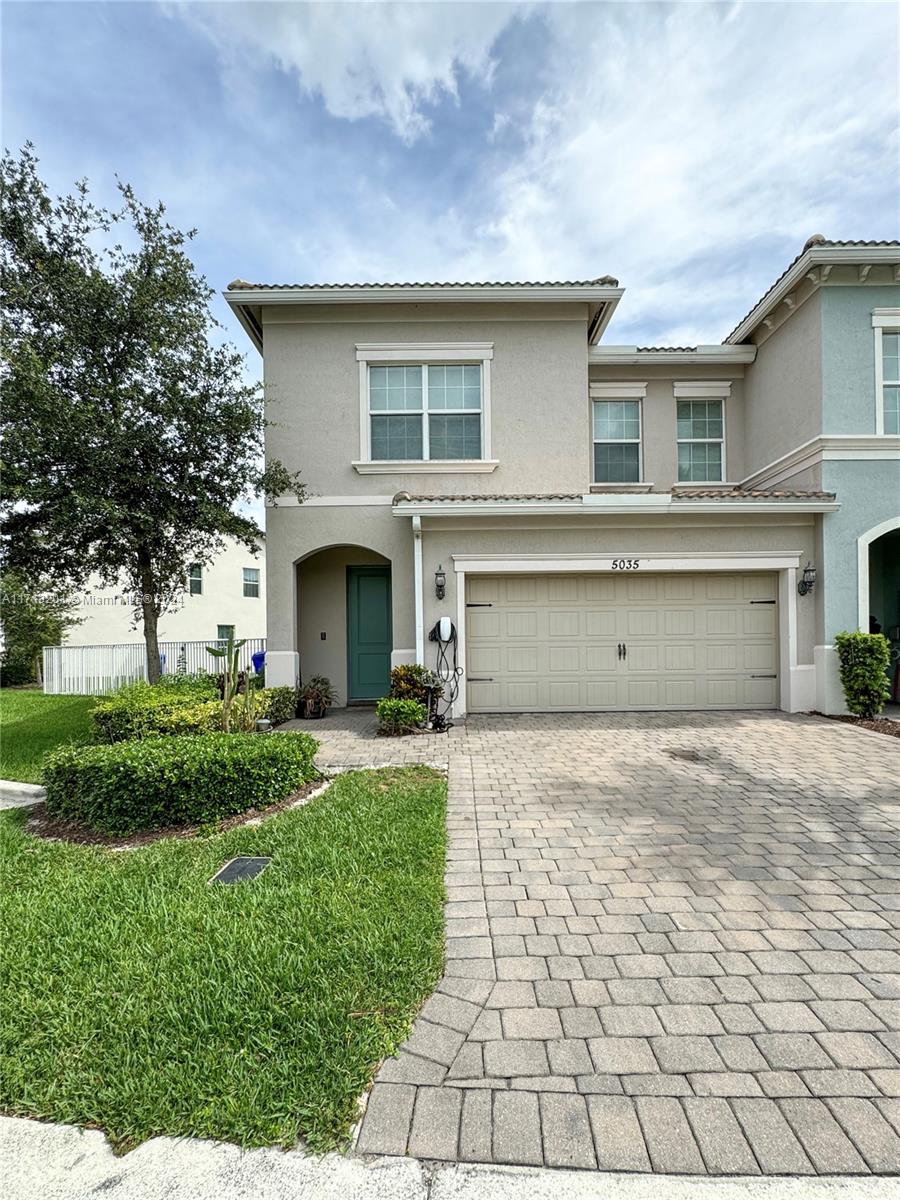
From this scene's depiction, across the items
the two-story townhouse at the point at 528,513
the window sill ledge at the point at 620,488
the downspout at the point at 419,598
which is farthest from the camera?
the window sill ledge at the point at 620,488

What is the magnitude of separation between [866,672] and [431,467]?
26.0 feet

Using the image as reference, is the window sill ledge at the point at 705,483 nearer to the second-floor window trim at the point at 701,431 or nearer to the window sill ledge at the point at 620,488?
the second-floor window trim at the point at 701,431

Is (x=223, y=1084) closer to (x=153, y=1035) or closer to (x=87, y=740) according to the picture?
(x=153, y=1035)

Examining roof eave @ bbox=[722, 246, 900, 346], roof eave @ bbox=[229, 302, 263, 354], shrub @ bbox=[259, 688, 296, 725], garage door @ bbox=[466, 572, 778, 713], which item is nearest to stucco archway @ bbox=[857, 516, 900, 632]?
garage door @ bbox=[466, 572, 778, 713]

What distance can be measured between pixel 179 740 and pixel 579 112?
10.5 metres

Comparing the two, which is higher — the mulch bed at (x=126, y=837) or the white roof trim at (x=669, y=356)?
the white roof trim at (x=669, y=356)

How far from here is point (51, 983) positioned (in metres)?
2.59

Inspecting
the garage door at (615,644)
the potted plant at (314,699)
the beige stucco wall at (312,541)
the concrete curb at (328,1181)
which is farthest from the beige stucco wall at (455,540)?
the concrete curb at (328,1181)

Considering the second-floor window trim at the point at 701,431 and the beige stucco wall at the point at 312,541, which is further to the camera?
the second-floor window trim at the point at 701,431

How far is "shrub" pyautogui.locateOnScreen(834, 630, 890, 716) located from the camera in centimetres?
837

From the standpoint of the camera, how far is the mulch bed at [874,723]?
25.0ft

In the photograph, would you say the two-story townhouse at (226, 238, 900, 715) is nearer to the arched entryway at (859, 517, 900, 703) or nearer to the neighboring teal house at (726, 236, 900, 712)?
the neighboring teal house at (726, 236, 900, 712)

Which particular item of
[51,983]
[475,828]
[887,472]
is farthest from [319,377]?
[887,472]

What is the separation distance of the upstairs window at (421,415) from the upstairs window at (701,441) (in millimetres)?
4705
